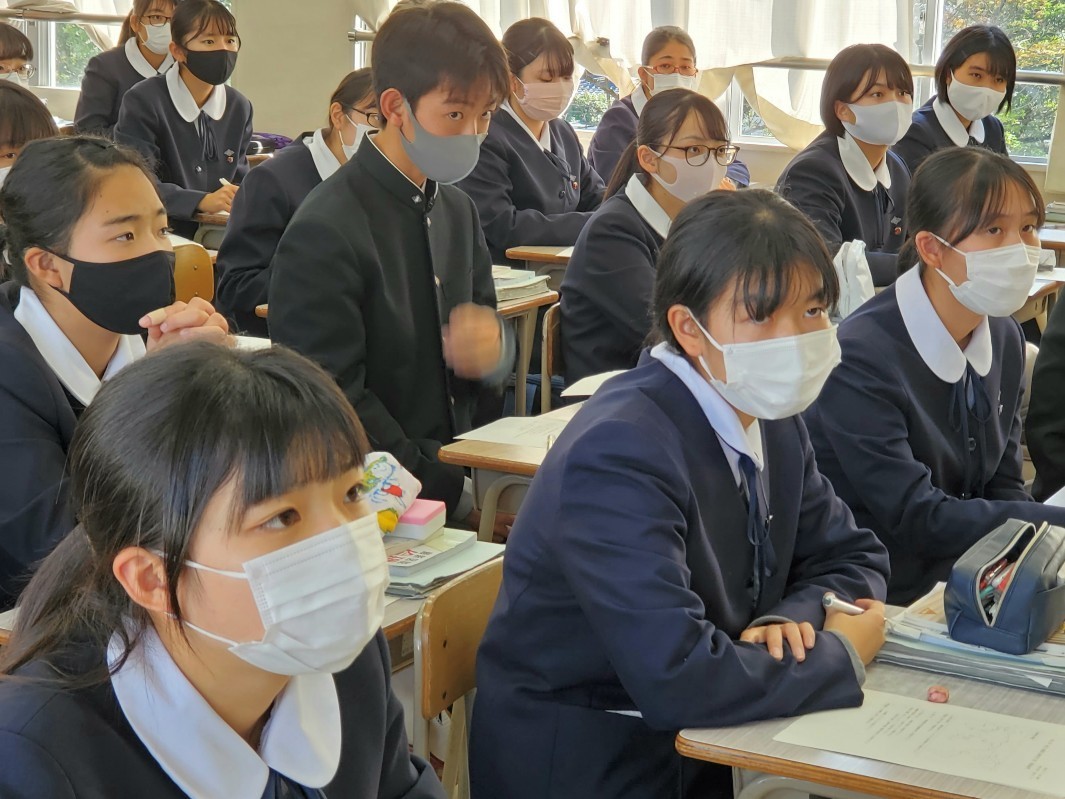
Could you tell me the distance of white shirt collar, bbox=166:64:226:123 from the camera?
592cm

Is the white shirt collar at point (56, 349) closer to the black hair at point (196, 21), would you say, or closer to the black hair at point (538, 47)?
the black hair at point (538, 47)

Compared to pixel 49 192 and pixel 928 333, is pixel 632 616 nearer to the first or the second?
pixel 928 333

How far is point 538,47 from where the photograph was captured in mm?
5578

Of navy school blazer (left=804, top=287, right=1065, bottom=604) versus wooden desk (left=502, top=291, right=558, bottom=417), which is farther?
wooden desk (left=502, top=291, right=558, bottom=417)

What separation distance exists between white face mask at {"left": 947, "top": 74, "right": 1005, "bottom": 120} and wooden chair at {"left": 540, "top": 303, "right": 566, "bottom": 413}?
246 cm

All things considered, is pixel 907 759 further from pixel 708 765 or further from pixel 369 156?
pixel 369 156

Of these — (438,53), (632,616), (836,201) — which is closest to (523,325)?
(836,201)

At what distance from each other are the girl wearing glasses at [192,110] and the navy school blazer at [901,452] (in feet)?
12.2

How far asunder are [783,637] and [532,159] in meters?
3.93

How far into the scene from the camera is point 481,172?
17.1 feet

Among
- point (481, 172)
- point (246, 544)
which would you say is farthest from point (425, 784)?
point (481, 172)

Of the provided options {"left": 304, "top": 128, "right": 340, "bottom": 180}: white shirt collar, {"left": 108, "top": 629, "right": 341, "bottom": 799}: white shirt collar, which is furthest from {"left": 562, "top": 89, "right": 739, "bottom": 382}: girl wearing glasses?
{"left": 108, "top": 629, "right": 341, "bottom": 799}: white shirt collar

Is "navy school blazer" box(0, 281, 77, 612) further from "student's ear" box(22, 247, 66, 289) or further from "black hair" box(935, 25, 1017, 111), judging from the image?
"black hair" box(935, 25, 1017, 111)

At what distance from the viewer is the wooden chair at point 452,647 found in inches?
67.8
